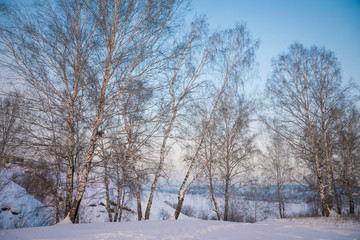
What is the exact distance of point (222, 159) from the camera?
38.0 feet

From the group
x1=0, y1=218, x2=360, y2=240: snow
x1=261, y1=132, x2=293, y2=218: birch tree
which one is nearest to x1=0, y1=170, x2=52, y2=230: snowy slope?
x1=0, y1=218, x2=360, y2=240: snow

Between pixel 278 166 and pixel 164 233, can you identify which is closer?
pixel 164 233

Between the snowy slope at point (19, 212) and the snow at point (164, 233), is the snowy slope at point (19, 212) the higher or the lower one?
the lower one

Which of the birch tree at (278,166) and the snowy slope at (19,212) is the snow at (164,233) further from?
the birch tree at (278,166)

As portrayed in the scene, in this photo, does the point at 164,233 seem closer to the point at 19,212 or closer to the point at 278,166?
the point at 19,212

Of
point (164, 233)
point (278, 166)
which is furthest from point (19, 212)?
point (278, 166)

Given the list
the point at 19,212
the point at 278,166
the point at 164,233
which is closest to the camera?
the point at 164,233

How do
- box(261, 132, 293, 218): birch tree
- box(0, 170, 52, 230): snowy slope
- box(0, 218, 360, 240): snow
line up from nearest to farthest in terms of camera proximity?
1. box(0, 218, 360, 240): snow
2. box(0, 170, 52, 230): snowy slope
3. box(261, 132, 293, 218): birch tree

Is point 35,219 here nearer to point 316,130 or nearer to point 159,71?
point 159,71

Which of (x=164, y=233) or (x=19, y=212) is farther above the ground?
(x=164, y=233)

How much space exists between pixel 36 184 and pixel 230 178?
11559mm

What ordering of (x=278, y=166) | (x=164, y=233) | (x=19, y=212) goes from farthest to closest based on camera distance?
(x=278, y=166) < (x=19, y=212) < (x=164, y=233)

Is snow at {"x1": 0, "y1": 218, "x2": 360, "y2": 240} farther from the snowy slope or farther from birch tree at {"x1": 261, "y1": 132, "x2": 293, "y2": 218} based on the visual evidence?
birch tree at {"x1": 261, "y1": 132, "x2": 293, "y2": 218}

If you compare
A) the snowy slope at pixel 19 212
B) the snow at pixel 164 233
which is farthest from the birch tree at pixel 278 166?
the snowy slope at pixel 19 212
